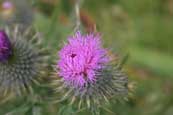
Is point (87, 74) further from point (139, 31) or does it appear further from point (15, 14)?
point (139, 31)

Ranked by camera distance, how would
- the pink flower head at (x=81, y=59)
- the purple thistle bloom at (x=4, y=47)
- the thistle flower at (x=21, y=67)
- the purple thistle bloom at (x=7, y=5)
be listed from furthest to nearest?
the purple thistle bloom at (x=7, y=5) → the thistle flower at (x=21, y=67) → the purple thistle bloom at (x=4, y=47) → the pink flower head at (x=81, y=59)

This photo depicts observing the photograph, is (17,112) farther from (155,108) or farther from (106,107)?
(155,108)

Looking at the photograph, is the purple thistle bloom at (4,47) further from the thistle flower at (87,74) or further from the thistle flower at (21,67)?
the thistle flower at (87,74)

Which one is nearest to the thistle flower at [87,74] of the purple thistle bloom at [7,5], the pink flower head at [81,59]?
the pink flower head at [81,59]

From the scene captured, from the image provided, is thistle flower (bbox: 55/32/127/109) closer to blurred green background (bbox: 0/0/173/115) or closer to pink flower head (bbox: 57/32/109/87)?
pink flower head (bbox: 57/32/109/87)

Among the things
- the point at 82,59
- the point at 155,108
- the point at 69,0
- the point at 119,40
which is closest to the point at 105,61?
the point at 82,59

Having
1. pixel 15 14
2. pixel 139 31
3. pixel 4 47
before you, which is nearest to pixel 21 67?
pixel 4 47
